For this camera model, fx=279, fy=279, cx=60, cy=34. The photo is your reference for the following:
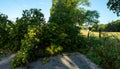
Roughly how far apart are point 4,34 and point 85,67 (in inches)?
210

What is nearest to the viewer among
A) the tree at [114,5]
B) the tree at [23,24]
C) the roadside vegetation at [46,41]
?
the roadside vegetation at [46,41]

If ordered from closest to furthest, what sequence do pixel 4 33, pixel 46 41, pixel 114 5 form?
pixel 46 41 < pixel 4 33 < pixel 114 5

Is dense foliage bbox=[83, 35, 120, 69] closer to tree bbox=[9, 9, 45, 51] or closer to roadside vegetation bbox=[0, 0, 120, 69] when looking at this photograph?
roadside vegetation bbox=[0, 0, 120, 69]

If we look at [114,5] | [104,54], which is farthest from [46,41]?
[114,5]

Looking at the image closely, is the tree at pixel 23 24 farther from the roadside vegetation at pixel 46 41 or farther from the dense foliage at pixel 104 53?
the dense foliage at pixel 104 53

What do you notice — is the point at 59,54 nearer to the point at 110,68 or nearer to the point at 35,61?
the point at 35,61

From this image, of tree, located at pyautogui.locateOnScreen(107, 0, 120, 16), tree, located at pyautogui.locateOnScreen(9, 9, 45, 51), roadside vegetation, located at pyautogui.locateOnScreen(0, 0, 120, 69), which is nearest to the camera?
roadside vegetation, located at pyautogui.locateOnScreen(0, 0, 120, 69)

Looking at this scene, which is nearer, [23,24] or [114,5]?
[23,24]

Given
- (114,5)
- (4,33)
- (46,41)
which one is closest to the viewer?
→ (46,41)

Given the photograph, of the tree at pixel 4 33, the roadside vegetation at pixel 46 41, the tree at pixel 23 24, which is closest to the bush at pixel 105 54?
the roadside vegetation at pixel 46 41

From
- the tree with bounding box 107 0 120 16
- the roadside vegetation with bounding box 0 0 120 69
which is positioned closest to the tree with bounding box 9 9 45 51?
the roadside vegetation with bounding box 0 0 120 69

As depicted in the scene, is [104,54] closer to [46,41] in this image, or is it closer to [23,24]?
[46,41]

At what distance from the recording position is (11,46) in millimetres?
14977

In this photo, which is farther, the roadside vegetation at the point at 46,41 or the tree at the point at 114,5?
the tree at the point at 114,5
